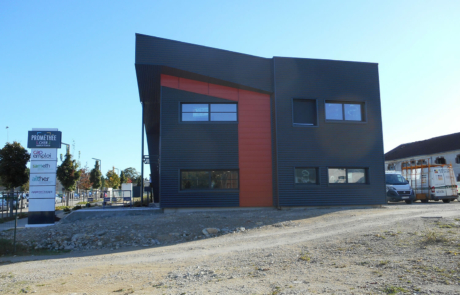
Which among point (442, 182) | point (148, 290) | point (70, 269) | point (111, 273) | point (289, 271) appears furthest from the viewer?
point (442, 182)

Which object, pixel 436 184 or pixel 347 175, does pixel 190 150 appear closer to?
pixel 347 175

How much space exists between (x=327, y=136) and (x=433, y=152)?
3851cm

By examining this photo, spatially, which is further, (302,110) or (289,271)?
(302,110)

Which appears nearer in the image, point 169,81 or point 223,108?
point 169,81

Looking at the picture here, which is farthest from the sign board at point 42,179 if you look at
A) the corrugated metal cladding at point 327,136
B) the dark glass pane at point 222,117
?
the corrugated metal cladding at point 327,136

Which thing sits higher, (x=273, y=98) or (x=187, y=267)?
(x=273, y=98)

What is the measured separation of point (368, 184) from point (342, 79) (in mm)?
5986

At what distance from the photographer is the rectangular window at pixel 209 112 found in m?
19.3

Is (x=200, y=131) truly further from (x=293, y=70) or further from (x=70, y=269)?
(x=70, y=269)

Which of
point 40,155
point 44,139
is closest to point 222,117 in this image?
point 44,139

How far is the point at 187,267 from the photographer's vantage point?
8.93m

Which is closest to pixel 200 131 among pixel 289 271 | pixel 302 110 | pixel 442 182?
pixel 302 110

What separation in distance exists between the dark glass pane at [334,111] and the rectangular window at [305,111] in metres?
0.79

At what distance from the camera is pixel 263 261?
29.4 ft
